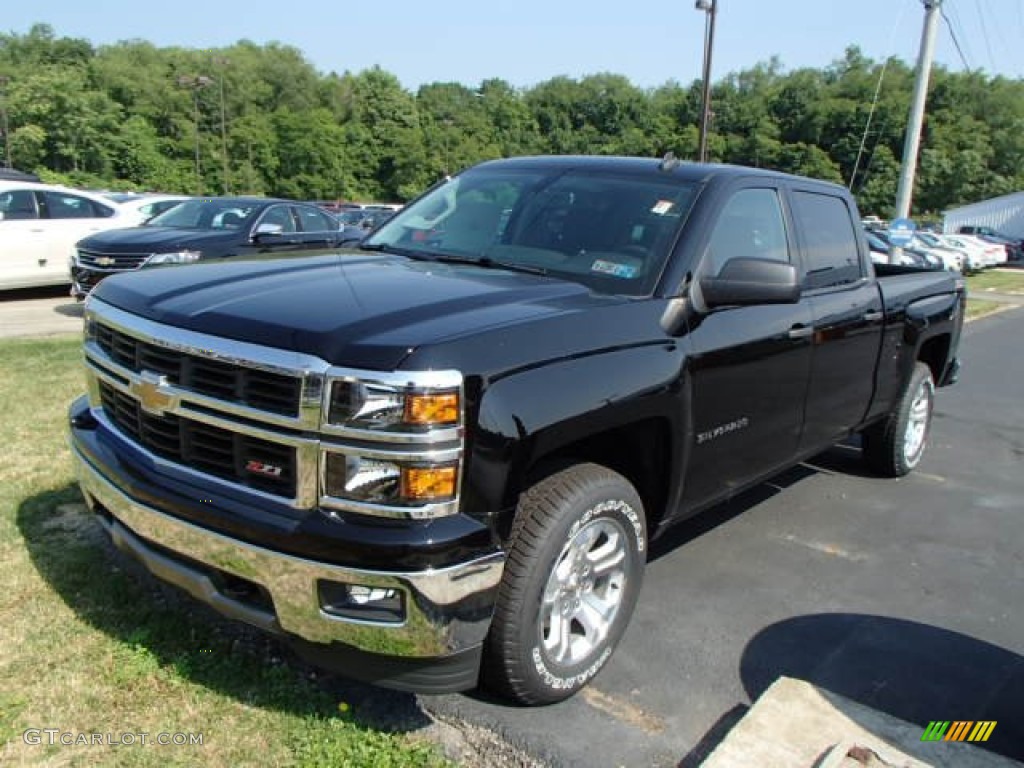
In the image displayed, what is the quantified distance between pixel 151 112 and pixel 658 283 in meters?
90.9

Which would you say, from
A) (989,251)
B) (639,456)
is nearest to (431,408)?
(639,456)

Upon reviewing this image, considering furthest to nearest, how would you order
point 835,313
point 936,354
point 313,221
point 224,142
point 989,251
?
point 224,142 < point 989,251 < point 313,221 < point 936,354 < point 835,313

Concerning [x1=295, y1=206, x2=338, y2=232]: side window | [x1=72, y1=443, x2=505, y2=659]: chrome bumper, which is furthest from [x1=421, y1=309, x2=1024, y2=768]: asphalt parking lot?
[x1=295, y1=206, x2=338, y2=232]: side window

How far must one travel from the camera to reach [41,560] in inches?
144

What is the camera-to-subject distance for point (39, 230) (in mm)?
11992

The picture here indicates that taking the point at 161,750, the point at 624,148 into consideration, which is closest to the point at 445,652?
the point at 161,750

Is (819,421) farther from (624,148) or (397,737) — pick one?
(624,148)

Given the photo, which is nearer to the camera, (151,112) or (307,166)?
(151,112)

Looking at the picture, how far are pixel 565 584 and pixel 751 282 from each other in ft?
4.55

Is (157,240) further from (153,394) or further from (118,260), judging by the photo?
(153,394)

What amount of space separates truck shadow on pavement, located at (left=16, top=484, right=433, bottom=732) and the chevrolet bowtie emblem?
2.63 ft

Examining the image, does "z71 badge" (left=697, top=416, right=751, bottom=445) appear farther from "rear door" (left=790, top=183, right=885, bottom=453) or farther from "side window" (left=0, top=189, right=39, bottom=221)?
"side window" (left=0, top=189, right=39, bottom=221)

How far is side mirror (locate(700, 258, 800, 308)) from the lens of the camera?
129 inches

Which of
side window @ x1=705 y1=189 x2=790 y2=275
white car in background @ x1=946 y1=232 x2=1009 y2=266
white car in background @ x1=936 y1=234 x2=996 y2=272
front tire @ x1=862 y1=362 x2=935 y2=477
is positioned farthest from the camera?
white car in background @ x1=946 y1=232 x2=1009 y2=266
